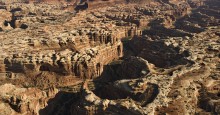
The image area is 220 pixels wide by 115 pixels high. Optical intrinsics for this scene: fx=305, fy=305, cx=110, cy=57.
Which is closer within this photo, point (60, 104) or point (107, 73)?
point (60, 104)

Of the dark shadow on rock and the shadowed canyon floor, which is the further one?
the dark shadow on rock

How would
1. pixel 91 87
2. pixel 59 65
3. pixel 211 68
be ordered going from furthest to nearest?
pixel 59 65 → pixel 91 87 → pixel 211 68

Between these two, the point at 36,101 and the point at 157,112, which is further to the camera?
the point at 36,101

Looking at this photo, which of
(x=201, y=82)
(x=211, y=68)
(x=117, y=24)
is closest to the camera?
(x=201, y=82)

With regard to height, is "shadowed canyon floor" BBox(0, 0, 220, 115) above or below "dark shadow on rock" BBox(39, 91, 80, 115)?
above

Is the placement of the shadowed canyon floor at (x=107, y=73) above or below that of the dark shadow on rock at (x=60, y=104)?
above

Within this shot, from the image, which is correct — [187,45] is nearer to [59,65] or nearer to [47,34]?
[59,65]

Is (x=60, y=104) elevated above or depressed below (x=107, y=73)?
below

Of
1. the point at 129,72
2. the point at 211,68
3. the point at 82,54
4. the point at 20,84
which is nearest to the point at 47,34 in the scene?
the point at 82,54

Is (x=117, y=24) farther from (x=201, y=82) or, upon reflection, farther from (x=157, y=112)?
(x=157, y=112)

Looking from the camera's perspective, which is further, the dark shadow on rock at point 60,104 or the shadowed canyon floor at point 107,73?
the dark shadow on rock at point 60,104

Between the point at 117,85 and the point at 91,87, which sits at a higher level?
the point at 117,85
